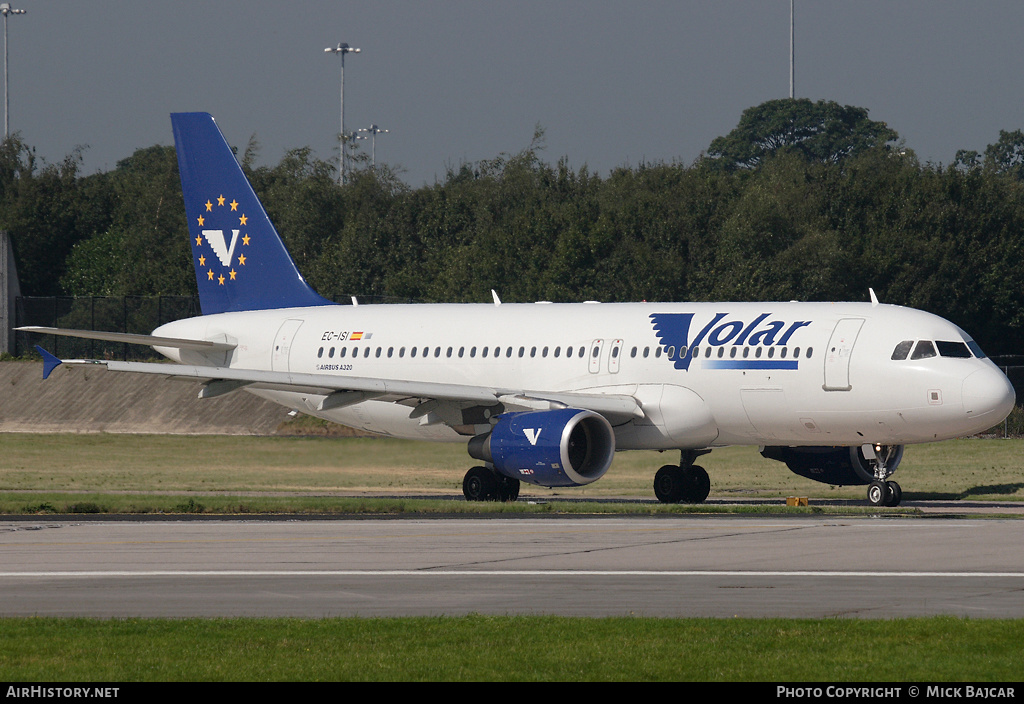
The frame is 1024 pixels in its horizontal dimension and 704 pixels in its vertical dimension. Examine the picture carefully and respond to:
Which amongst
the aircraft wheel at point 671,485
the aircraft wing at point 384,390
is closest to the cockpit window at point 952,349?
the aircraft wing at point 384,390

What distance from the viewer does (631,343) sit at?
31.3 metres

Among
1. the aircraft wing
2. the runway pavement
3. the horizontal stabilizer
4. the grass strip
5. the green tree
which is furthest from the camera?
the green tree

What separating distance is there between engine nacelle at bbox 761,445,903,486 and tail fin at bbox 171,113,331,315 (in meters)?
12.1

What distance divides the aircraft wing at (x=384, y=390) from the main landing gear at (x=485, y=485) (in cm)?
168

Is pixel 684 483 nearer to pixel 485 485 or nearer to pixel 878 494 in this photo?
pixel 485 485

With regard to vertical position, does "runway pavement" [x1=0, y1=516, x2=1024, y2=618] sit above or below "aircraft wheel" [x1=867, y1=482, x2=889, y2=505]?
above

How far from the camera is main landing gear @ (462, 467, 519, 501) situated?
3212cm

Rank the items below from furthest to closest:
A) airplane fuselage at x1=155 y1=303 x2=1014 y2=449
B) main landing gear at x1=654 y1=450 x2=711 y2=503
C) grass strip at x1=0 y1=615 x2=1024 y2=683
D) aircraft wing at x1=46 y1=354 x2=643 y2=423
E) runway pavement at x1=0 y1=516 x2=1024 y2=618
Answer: main landing gear at x1=654 y1=450 x2=711 y2=503, aircraft wing at x1=46 y1=354 x2=643 y2=423, airplane fuselage at x1=155 y1=303 x2=1014 y2=449, runway pavement at x1=0 y1=516 x2=1024 y2=618, grass strip at x1=0 y1=615 x2=1024 y2=683

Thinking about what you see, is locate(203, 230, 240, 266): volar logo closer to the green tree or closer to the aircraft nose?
the aircraft nose

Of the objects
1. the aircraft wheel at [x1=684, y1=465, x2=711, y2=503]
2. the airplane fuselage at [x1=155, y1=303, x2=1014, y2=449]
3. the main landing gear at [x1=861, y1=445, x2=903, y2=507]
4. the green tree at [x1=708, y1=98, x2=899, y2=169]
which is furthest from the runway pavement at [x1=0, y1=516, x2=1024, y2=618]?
the green tree at [x1=708, y1=98, x2=899, y2=169]

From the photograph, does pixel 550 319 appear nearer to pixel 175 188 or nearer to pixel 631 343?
pixel 631 343

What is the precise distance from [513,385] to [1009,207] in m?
37.0

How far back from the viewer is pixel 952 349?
28.7m
